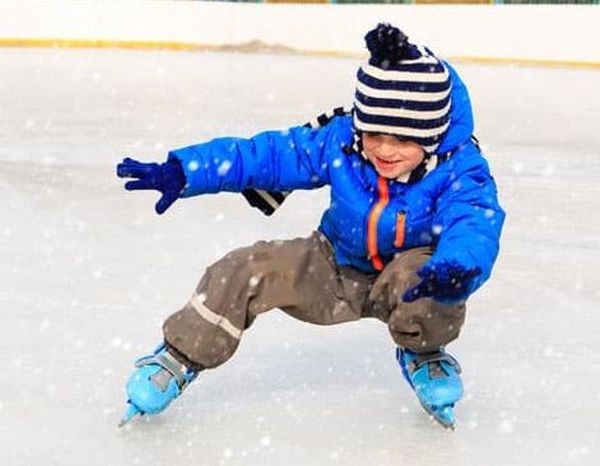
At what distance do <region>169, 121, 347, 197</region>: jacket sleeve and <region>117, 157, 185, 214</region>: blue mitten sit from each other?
0.07 feet

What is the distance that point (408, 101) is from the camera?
2217 millimetres

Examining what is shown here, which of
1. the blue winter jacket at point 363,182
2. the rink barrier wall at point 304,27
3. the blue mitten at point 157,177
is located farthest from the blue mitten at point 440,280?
the rink barrier wall at point 304,27

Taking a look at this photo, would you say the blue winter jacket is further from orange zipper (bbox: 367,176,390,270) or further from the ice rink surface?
the ice rink surface

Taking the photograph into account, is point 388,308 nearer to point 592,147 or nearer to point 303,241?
point 303,241

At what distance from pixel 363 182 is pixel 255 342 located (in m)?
0.61

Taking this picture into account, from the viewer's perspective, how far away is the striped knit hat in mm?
2215

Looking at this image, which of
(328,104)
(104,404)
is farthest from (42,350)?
(328,104)

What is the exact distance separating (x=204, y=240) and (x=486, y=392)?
61.4 inches

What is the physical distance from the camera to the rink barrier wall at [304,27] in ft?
42.8

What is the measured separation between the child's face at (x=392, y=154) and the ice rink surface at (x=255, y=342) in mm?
443

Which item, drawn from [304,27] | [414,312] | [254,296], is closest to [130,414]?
[254,296]

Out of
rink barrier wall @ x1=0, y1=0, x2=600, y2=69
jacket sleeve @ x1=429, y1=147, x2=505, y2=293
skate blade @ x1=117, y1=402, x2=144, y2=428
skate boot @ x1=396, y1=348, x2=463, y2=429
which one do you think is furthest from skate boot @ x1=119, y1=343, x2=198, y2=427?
rink barrier wall @ x1=0, y1=0, x2=600, y2=69

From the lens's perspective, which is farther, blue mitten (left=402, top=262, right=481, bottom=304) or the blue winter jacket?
the blue winter jacket

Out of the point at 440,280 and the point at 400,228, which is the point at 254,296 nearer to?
the point at 400,228
